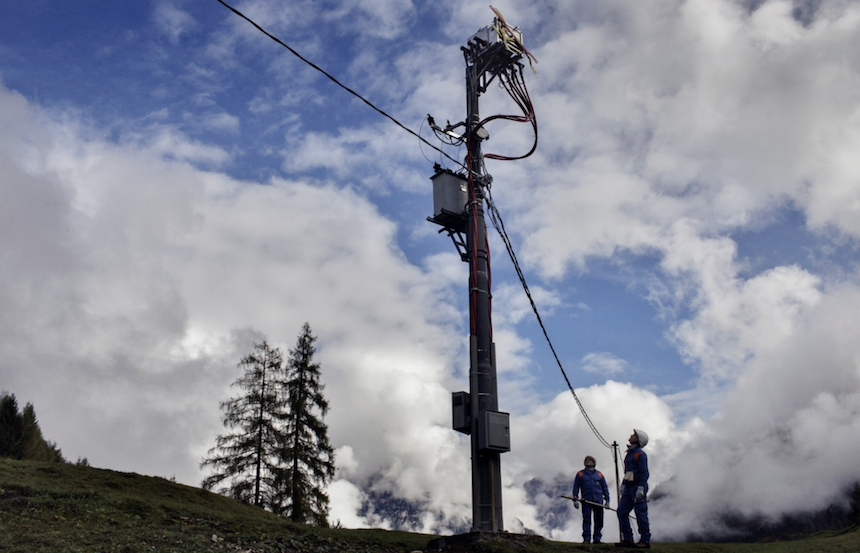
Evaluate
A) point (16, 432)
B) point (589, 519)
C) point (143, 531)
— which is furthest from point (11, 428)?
point (589, 519)

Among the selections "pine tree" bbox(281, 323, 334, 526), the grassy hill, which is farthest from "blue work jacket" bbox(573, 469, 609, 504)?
"pine tree" bbox(281, 323, 334, 526)

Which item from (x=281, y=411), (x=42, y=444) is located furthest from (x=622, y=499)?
(x=42, y=444)

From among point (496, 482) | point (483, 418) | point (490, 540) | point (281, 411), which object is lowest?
point (490, 540)

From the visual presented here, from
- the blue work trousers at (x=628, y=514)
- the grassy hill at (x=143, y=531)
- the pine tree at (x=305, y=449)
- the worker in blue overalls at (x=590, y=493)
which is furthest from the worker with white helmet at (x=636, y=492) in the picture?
the pine tree at (x=305, y=449)

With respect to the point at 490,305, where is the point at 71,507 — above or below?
below

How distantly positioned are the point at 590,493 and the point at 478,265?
632 cm

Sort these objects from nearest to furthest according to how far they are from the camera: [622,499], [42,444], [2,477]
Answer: [622,499] → [2,477] → [42,444]

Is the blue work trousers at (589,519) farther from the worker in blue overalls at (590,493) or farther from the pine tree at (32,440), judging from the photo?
the pine tree at (32,440)

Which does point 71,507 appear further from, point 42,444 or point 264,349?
point 42,444

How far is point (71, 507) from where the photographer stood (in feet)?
46.8

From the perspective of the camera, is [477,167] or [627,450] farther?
[477,167]

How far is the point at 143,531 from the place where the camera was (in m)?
13.1

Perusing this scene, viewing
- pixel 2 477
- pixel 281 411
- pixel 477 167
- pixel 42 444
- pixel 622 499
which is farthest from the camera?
pixel 42 444

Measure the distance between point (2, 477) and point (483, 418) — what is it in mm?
11262
